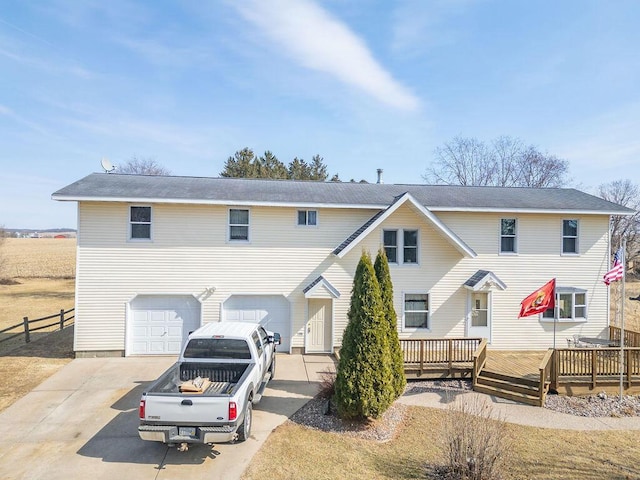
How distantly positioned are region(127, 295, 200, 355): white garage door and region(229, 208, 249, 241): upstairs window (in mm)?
2750

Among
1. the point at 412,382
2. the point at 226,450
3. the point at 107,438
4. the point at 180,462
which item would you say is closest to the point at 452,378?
the point at 412,382

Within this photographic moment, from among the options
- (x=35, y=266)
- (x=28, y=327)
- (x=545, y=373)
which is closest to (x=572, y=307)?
(x=545, y=373)

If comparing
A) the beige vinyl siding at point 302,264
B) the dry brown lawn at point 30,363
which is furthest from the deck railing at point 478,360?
the dry brown lawn at point 30,363

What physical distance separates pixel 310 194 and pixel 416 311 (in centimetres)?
613

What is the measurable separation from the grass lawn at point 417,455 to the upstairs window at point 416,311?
612cm

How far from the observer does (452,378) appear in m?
11.8

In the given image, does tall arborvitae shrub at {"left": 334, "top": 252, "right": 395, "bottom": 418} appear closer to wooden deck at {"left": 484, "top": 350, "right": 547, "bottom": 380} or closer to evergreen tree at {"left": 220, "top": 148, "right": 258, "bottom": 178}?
wooden deck at {"left": 484, "top": 350, "right": 547, "bottom": 380}

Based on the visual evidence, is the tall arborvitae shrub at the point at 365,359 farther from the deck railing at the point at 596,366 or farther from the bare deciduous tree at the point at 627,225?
the bare deciduous tree at the point at 627,225

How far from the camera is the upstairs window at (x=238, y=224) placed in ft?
47.0

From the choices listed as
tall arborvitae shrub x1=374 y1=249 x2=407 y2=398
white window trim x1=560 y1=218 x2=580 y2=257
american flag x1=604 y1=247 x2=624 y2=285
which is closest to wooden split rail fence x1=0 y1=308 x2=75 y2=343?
tall arborvitae shrub x1=374 y1=249 x2=407 y2=398

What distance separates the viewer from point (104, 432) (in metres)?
8.03

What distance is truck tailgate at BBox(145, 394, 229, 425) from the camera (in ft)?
21.7

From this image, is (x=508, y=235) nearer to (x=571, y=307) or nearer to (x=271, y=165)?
(x=571, y=307)

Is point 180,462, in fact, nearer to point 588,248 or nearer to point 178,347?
point 178,347
